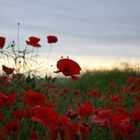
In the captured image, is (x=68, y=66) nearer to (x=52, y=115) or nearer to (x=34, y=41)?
(x=52, y=115)

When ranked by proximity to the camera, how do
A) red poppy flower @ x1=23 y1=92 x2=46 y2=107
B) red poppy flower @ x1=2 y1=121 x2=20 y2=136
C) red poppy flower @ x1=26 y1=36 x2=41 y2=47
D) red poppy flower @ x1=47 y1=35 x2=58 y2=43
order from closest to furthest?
red poppy flower @ x1=23 y1=92 x2=46 y2=107
red poppy flower @ x1=2 y1=121 x2=20 y2=136
red poppy flower @ x1=26 y1=36 x2=41 y2=47
red poppy flower @ x1=47 y1=35 x2=58 y2=43

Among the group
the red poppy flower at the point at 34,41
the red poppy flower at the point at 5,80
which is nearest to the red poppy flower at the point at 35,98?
the red poppy flower at the point at 5,80

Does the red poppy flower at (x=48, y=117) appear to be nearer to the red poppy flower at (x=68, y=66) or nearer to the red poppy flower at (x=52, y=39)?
the red poppy flower at (x=68, y=66)

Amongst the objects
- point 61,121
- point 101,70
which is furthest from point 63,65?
point 101,70

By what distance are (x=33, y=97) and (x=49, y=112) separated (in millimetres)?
684

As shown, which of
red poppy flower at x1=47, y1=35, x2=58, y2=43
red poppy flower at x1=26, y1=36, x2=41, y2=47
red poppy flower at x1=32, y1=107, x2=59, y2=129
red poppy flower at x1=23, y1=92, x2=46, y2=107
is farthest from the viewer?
red poppy flower at x1=47, y1=35, x2=58, y2=43

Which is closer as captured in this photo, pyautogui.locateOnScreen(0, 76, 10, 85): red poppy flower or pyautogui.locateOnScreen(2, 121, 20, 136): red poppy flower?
pyautogui.locateOnScreen(2, 121, 20, 136): red poppy flower

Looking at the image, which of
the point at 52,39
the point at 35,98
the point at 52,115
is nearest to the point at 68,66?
the point at 35,98

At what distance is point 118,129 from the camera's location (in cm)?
369

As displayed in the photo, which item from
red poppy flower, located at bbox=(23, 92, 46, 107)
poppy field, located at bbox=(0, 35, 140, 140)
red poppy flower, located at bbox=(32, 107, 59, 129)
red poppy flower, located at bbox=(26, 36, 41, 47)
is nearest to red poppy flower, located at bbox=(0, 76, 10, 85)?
poppy field, located at bbox=(0, 35, 140, 140)

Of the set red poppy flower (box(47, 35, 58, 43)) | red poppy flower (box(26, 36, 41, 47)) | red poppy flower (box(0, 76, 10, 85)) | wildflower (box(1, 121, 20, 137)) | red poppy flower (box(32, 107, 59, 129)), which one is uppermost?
red poppy flower (box(47, 35, 58, 43))

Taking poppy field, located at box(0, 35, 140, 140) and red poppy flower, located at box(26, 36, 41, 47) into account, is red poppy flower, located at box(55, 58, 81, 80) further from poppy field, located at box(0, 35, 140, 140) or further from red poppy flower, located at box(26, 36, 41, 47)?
red poppy flower, located at box(26, 36, 41, 47)

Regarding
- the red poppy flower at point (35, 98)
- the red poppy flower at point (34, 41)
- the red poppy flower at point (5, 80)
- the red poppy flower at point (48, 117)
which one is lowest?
the red poppy flower at point (48, 117)

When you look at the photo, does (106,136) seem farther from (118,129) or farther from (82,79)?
(82,79)
